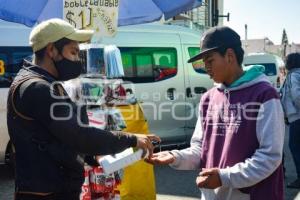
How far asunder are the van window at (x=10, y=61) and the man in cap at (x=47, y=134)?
441cm

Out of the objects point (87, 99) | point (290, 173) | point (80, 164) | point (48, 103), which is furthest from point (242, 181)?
point (290, 173)

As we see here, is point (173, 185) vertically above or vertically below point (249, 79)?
below

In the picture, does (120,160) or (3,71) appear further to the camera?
(3,71)

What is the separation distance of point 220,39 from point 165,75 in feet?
18.5

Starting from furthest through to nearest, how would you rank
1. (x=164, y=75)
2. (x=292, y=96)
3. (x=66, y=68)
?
1. (x=164, y=75)
2. (x=292, y=96)
3. (x=66, y=68)

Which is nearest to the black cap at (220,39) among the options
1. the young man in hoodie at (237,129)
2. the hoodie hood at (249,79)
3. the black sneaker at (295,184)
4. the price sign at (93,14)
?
the young man in hoodie at (237,129)

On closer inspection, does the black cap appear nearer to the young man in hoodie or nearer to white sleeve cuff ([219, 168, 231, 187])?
the young man in hoodie

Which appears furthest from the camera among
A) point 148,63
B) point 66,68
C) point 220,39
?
point 148,63

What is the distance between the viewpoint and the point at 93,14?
4367 millimetres

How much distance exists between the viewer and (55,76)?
2.49 meters

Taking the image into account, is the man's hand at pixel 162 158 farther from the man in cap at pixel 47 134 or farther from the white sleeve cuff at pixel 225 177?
the white sleeve cuff at pixel 225 177

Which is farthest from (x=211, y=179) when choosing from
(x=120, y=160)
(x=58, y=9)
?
(x=58, y=9)

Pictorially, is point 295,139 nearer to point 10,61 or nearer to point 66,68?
point 10,61

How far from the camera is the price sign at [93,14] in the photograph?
432cm
